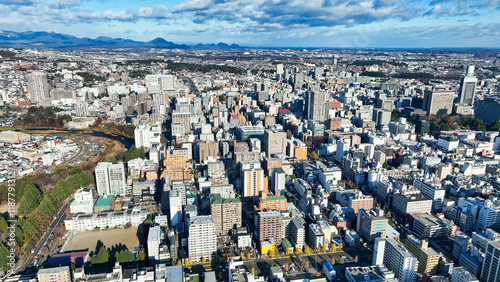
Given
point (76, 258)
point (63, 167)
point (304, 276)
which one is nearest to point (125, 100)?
point (63, 167)

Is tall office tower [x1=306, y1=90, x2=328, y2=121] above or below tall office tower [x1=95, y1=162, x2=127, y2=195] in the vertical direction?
above

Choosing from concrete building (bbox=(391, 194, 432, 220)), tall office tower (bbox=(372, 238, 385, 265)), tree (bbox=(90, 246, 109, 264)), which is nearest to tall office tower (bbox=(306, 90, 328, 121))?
concrete building (bbox=(391, 194, 432, 220))

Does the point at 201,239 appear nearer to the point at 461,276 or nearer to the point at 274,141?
the point at 461,276

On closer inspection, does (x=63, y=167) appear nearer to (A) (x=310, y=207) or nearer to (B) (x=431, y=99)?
(A) (x=310, y=207)

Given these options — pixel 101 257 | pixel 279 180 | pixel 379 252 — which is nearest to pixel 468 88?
pixel 279 180

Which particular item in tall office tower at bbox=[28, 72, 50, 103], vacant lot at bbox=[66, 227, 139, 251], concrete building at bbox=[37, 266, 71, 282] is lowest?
vacant lot at bbox=[66, 227, 139, 251]

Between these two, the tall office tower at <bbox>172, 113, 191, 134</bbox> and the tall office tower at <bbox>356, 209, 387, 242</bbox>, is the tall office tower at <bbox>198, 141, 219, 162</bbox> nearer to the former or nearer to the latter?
the tall office tower at <bbox>172, 113, 191, 134</bbox>

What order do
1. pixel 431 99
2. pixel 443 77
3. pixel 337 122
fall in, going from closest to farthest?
pixel 337 122
pixel 431 99
pixel 443 77
